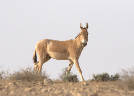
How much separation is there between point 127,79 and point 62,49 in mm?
4530

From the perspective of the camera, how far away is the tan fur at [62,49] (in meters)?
9.98

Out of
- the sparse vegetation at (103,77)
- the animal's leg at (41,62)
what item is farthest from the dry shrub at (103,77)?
the animal's leg at (41,62)

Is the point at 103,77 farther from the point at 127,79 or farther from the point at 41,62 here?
the point at 41,62

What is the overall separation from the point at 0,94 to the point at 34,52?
20.2ft

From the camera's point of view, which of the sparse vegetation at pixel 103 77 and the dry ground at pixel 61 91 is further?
the sparse vegetation at pixel 103 77

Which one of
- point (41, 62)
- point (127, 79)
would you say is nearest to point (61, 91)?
point (127, 79)

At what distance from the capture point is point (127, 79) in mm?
7062

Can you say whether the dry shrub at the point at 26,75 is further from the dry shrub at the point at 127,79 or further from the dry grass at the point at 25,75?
the dry shrub at the point at 127,79

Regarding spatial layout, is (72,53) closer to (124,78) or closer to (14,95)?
(124,78)

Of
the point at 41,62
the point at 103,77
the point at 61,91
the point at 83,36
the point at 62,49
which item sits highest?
the point at 83,36

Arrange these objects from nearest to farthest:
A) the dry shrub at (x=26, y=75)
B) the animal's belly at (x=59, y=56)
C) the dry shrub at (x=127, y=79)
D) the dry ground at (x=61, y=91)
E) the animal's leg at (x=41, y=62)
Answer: the dry ground at (x=61, y=91) → the dry shrub at (x=127, y=79) → the dry shrub at (x=26, y=75) → the animal's belly at (x=59, y=56) → the animal's leg at (x=41, y=62)

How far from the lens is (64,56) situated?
34.2 feet

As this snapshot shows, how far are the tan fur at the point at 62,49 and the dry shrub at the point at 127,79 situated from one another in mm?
2769

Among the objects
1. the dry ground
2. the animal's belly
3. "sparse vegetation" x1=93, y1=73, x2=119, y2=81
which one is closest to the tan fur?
the animal's belly
